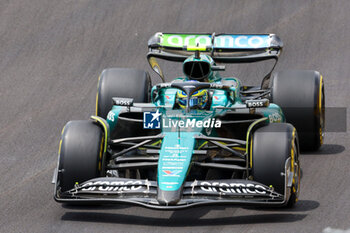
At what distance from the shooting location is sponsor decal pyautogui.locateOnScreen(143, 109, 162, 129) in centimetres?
1184

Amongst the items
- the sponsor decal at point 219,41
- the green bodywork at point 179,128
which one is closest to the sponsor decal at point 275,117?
the green bodywork at point 179,128

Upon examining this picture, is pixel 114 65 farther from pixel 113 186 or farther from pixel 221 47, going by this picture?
pixel 113 186

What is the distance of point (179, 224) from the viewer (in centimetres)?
1042

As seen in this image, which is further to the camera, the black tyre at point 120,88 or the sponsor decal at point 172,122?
the black tyre at point 120,88

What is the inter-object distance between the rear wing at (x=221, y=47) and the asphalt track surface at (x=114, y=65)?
1.87m

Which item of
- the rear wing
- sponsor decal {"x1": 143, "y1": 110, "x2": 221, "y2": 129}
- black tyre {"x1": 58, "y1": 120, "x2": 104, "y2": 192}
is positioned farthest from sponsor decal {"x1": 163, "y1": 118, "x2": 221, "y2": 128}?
the rear wing

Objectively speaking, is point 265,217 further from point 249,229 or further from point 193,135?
point 193,135

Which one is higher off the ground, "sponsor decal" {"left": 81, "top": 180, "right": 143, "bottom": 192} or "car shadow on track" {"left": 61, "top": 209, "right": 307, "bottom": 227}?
"sponsor decal" {"left": 81, "top": 180, "right": 143, "bottom": 192}

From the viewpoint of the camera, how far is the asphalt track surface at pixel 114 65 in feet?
35.0

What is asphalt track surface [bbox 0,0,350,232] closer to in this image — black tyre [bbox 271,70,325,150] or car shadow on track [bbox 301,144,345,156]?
car shadow on track [bbox 301,144,345,156]

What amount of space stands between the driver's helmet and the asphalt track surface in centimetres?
170

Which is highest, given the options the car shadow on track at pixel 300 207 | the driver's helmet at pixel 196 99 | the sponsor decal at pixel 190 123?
the driver's helmet at pixel 196 99

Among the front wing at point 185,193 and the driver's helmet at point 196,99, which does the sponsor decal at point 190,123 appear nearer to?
the driver's helmet at point 196,99

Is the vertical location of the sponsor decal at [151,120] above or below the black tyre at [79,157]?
above
